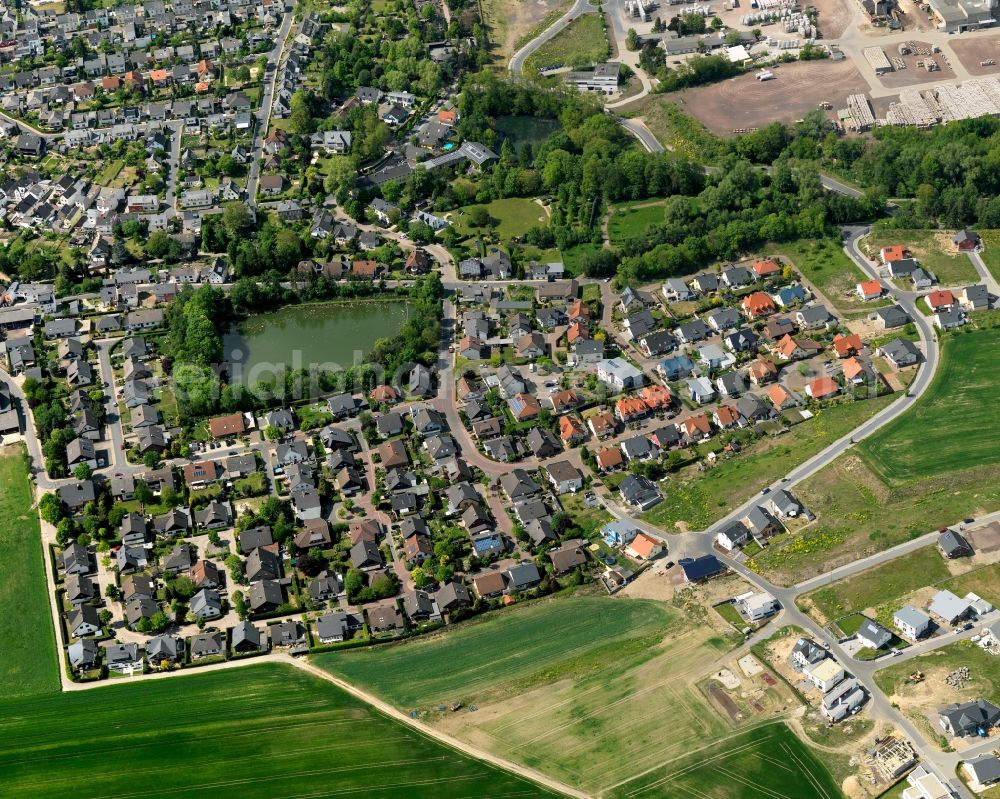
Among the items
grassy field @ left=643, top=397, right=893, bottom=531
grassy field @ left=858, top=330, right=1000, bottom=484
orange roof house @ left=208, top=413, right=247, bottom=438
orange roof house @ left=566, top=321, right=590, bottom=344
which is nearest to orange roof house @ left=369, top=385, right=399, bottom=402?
orange roof house @ left=208, top=413, right=247, bottom=438

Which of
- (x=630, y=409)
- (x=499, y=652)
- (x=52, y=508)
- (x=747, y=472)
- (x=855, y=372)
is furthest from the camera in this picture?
(x=855, y=372)

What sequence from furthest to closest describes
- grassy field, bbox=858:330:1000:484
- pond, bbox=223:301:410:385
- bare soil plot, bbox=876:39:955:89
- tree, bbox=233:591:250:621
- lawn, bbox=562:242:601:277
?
1. bare soil plot, bbox=876:39:955:89
2. lawn, bbox=562:242:601:277
3. pond, bbox=223:301:410:385
4. grassy field, bbox=858:330:1000:484
5. tree, bbox=233:591:250:621

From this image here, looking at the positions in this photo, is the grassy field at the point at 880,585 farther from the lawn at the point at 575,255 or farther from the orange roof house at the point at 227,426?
the orange roof house at the point at 227,426

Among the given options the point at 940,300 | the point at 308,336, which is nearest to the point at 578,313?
the point at 308,336

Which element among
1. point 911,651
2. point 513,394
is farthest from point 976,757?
point 513,394

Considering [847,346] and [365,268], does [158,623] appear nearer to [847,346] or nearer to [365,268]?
[365,268]

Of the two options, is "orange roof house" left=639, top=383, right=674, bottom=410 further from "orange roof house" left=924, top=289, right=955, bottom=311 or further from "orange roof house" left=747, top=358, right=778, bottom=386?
"orange roof house" left=924, top=289, right=955, bottom=311
